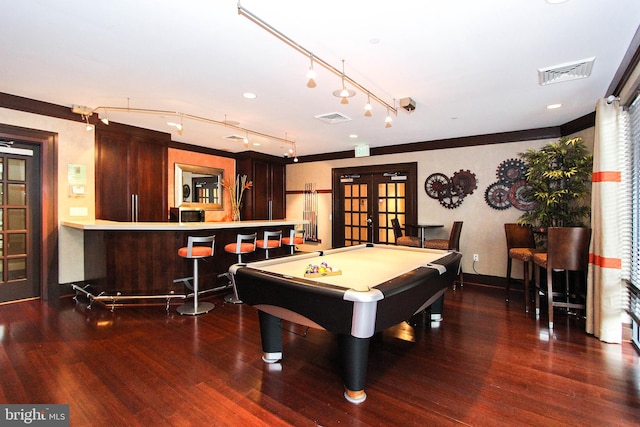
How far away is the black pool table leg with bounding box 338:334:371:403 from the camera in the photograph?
6.67 feet

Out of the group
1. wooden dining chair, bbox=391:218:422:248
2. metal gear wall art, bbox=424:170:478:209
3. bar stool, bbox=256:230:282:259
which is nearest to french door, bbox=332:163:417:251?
metal gear wall art, bbox=424:170:478:209

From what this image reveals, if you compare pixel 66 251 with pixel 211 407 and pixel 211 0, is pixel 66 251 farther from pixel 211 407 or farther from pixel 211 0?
pixel 211 0

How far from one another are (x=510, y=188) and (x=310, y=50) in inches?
164

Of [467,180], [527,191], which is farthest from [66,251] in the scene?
[527,191]

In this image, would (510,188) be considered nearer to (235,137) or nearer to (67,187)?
(235,137)

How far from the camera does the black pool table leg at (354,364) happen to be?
80.0 inches

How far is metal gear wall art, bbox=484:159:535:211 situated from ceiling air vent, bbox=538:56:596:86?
223 cm

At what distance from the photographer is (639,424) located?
1.88 meters

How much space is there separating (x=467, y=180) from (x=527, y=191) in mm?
1003

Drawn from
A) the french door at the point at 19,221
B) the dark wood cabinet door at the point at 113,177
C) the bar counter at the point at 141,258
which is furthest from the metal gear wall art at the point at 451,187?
the french door at the point at 19,221

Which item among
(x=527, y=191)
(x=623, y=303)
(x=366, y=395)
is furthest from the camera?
(x=527, y=191)

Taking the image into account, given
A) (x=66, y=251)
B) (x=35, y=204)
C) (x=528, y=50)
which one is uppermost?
(x=528, y=50)

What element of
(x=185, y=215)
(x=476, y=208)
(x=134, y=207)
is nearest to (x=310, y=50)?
(x=185, y=215)

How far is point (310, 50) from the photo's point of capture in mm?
2543
